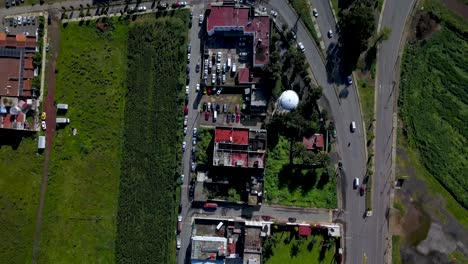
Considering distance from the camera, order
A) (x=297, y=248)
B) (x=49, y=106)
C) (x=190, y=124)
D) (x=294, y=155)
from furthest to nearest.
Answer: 1. (x=49, y=106)
2. (x=190, y=124)
3. (x=297, y=248)
4. (x=294, y=155)

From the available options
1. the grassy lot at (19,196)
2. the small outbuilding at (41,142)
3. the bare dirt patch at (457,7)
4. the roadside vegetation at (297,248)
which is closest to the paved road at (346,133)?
the roadside vegetation at (297,248)

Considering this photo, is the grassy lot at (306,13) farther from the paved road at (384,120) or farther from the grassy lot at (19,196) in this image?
the grassy lot at (19,196)

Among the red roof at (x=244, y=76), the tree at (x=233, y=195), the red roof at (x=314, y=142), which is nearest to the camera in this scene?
the red roof at (x=314, y=142)

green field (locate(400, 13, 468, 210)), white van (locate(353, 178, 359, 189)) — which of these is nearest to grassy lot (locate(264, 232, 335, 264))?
white van (locate(353, 178, 359, 189))

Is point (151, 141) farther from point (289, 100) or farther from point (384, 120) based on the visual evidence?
point (384, 120)

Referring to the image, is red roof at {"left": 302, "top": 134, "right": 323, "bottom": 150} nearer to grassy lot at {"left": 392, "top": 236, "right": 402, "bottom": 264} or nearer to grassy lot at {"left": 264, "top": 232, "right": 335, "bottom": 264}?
grassy lot at {"left": 264, "top": 232, "right": 335, "bottom": 264}

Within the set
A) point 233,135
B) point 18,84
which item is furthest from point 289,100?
point 18,84
